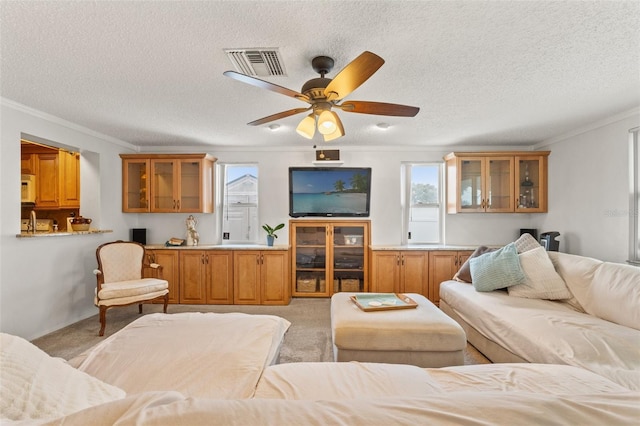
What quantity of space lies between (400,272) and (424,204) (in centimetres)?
128

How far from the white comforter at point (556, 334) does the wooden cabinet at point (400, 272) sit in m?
1.18

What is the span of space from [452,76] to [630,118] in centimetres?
228

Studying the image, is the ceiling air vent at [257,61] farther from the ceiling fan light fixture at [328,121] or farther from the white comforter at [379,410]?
the white comforter at [379,410]

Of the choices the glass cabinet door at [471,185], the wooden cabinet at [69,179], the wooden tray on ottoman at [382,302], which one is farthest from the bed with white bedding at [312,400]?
the wooden cabinet at [69,179]

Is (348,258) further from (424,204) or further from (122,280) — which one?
(122,280)

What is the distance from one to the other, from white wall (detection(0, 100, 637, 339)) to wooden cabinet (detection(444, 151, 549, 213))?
0.59 feet

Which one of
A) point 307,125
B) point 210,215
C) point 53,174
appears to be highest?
point 307,125

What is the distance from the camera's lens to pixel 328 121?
1.87m

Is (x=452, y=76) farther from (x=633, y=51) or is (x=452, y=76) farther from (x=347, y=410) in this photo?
(x=347, y=410)

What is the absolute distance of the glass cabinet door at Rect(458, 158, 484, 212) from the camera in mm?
4105

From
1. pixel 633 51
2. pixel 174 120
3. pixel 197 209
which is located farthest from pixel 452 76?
pixel 197 209

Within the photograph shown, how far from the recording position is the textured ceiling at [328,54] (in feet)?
A: 4.83

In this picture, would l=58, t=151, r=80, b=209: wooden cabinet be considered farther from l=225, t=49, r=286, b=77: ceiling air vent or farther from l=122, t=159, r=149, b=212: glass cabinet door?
l=225, t=49, r=286, b=77: ceiling air vent

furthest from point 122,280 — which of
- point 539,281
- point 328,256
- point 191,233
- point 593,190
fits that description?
point 593,190
